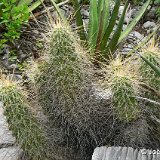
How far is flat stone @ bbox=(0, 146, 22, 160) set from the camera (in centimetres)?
324

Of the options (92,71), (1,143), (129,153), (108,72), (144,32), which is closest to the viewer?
(129,153)

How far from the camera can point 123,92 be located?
283cm

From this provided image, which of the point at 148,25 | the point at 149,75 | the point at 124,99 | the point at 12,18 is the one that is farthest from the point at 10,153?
the point at 148,25

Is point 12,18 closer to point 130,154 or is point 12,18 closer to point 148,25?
point 148,25

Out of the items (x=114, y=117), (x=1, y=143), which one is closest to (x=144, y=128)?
(x=114, y=117)

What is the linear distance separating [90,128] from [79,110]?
0.45 feet

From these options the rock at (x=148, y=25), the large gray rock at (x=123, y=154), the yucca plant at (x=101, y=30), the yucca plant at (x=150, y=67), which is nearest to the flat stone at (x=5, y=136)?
the yucca plant at (x=101, y=30)

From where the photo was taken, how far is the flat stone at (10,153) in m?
3.24

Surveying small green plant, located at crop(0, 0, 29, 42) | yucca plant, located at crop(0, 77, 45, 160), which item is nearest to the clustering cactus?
yucca plant, located at crop(0, 77, 45, 160)

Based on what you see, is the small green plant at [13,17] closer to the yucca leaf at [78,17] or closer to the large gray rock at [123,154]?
the yucca leaf at [78,17]

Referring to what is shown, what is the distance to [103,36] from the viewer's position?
350 cm

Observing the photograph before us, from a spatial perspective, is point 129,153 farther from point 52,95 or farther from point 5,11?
point 5,11

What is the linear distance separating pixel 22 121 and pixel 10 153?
0.46 meters

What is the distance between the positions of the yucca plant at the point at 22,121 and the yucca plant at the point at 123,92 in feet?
1.59
